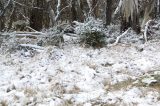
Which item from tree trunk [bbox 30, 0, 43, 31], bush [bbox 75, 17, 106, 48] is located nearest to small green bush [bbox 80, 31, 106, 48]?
bush [bbox 75, 17, 106, 48]

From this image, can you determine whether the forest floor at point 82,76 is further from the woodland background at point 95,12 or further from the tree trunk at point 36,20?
the tree trunk at point 36,20

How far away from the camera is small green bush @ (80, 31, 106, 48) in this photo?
11742 mm

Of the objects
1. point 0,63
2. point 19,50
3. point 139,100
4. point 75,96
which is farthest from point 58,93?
point 19,50

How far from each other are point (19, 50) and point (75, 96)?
4.53m

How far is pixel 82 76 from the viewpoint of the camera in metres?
9.05

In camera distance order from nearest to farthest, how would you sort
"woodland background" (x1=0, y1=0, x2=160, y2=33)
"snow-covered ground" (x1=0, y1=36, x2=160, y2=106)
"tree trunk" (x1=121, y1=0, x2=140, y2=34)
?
"snow-covered ground" (x1=0, y1=36, x2=160, y2=106) → "tree trunk" (x1=121, y1=0, x2=140, y2=34) → "woodland background" (x1=0, y1=0, x2=160, y2=33)

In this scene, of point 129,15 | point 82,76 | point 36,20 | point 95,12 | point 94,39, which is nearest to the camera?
point 82,76

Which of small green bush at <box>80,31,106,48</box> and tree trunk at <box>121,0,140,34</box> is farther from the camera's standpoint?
tree trunk at <box>121,0,140,34</box>

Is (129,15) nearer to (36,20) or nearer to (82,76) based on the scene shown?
(36,20)

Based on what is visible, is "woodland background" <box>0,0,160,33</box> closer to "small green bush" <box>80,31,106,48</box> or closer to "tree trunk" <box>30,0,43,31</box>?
"tree trunk" <box>30,0,43,31</box>

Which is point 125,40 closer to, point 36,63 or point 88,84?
point 36,63

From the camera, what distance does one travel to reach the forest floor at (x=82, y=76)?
7496 mm

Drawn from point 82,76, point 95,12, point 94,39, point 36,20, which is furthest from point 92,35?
point 95,12

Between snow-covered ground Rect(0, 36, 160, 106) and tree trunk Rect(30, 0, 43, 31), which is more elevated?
tree trunk Rect(30, 0, 43, 31)
